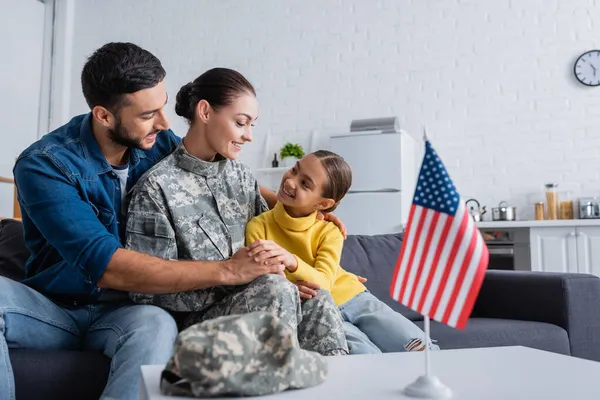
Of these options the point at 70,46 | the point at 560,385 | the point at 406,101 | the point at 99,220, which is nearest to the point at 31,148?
the point at 99,220

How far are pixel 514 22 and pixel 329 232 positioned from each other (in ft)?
13.3

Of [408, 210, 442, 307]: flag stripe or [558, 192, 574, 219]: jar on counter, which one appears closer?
[408, 210, 442, 307]: flag stripe

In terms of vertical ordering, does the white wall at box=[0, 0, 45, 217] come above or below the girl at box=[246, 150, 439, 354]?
above

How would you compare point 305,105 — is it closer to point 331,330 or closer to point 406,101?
point 406,101

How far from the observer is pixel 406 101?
214 inches

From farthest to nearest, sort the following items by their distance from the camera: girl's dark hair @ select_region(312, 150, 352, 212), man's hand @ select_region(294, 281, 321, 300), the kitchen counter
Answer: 1. the kitchen counter
2. girl's dark hair @ select_region(312, 150, 352, 212)
3. man's hand @ select_region(294, 281, 321, 300)

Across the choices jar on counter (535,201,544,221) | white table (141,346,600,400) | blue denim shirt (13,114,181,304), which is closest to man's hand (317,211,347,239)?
blue denim shirt (13,114,181,304)

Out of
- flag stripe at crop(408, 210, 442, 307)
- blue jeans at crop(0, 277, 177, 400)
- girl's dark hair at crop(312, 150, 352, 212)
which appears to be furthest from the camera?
girl's dark hair at crop(312, 150, 352, 212)

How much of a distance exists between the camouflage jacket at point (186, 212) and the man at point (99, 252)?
9 cm

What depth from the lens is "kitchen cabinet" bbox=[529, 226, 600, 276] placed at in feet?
14.3

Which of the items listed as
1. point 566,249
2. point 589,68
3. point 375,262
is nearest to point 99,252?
point 375,262

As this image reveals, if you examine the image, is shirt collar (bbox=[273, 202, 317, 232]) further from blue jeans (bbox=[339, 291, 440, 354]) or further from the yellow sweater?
blue jeans (bbox=[339, 291, 440, 354])

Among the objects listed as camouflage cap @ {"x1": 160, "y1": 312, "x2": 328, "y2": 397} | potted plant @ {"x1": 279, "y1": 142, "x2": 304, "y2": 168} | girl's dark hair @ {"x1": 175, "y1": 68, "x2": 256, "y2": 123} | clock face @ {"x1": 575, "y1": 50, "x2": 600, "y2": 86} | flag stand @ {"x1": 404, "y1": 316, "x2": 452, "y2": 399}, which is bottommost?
flag stand @ {"x1": 404, "y1": 316, "x2": 452, "y2": 399}

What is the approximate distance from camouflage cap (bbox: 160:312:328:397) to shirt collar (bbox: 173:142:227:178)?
0.96 meters
